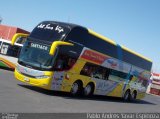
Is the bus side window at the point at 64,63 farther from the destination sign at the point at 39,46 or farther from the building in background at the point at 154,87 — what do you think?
the building in background at the point at 154,87

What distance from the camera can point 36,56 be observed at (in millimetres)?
18484

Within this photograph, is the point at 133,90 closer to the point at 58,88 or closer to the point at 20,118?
the point at 58,88

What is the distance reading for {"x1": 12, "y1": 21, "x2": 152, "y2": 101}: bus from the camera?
59.5ft

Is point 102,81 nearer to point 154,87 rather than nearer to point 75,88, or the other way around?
point 75,88

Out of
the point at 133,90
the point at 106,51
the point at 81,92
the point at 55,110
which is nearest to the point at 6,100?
the point at 55,110

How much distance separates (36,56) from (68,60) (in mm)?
1569

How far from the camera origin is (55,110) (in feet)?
45.1

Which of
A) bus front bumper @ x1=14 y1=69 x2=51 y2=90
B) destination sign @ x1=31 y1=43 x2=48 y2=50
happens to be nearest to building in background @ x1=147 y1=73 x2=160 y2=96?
destination sign @ x1=31 y1=43 x2=48 y2=50

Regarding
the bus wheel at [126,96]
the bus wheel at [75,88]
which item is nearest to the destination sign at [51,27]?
the bus wheel at [75,88]

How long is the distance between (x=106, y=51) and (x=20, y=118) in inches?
486

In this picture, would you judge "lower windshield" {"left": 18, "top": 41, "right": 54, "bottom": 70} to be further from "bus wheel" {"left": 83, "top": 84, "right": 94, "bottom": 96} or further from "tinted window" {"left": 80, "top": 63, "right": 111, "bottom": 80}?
"bus wheel" {"left": 83, "top": 84, "right": 94, "bottom": 96}

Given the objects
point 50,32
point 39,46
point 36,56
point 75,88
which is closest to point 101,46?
point 75,88

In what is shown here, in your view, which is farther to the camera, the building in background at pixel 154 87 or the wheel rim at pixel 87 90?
the building in background at pixel 154 87

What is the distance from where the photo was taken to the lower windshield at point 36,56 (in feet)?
59.2
